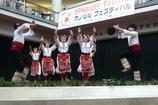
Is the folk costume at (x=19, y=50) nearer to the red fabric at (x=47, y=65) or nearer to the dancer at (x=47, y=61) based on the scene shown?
the dancer at (x=47, y=61)

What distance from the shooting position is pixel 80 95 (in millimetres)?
7637

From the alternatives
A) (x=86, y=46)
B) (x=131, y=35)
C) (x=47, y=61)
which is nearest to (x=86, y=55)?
(x=86, y=46)

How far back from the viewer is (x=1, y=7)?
1622cm

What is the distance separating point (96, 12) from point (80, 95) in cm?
855

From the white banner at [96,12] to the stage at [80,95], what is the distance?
709 cm

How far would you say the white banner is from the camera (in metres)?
14.6

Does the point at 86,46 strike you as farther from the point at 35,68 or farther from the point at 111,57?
the point at 111,57

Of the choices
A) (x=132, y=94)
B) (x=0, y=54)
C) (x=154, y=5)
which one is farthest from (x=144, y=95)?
(x=0, y=54)

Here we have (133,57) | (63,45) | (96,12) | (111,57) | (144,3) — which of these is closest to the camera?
(133,57)

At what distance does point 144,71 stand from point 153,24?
2.05 metres

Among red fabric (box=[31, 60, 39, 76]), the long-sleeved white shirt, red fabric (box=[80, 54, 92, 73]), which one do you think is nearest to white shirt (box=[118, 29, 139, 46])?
red fabric (box=[80, 54, 92, 73])

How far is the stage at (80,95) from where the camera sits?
742cm

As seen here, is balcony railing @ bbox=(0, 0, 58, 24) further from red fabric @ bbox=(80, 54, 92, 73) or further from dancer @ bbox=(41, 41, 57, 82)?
red fabric @ bbox=(80, 54, 92, 73)

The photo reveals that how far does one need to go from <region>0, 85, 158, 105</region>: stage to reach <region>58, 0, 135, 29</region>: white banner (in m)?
7.09
